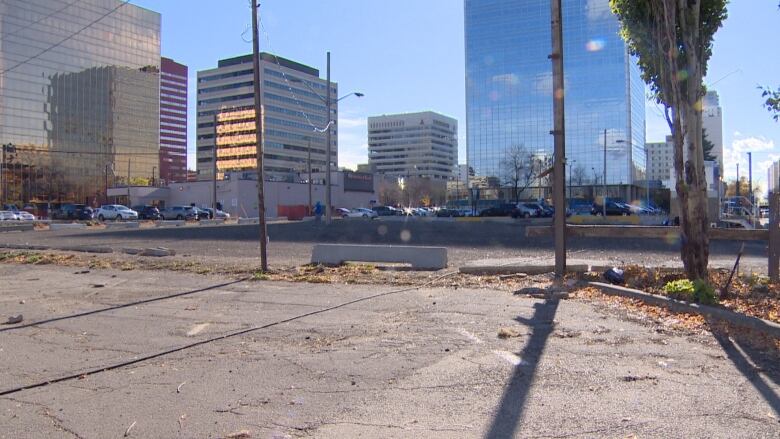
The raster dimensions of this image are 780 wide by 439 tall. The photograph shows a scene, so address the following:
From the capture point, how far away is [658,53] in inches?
415

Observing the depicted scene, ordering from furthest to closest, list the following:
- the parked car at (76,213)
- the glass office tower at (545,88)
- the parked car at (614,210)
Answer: the glass office tower at (545,88) → the parked car at (76,213) → the parked car at (614,210)

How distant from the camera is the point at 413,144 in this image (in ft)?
620

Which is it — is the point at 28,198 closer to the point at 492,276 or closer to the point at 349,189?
the point at 349,189

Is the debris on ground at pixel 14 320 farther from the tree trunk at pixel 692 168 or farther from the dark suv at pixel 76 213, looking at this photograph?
the dark suv at pixel 76 213

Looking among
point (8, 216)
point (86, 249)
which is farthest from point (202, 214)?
point (86, 249)

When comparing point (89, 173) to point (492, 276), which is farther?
point (89, 173)

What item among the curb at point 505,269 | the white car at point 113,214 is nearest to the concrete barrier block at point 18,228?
the white car at point 113,214

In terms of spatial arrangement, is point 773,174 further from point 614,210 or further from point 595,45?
point 595,45

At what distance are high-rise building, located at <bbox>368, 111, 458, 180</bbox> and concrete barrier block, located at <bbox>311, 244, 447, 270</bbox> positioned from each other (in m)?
166

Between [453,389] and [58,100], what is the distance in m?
82.0

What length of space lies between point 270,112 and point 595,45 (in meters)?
66.1

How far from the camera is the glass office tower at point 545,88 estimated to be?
11356 centimetres

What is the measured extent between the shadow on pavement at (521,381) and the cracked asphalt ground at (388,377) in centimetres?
2

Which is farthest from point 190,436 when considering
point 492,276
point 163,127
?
point 163,127
